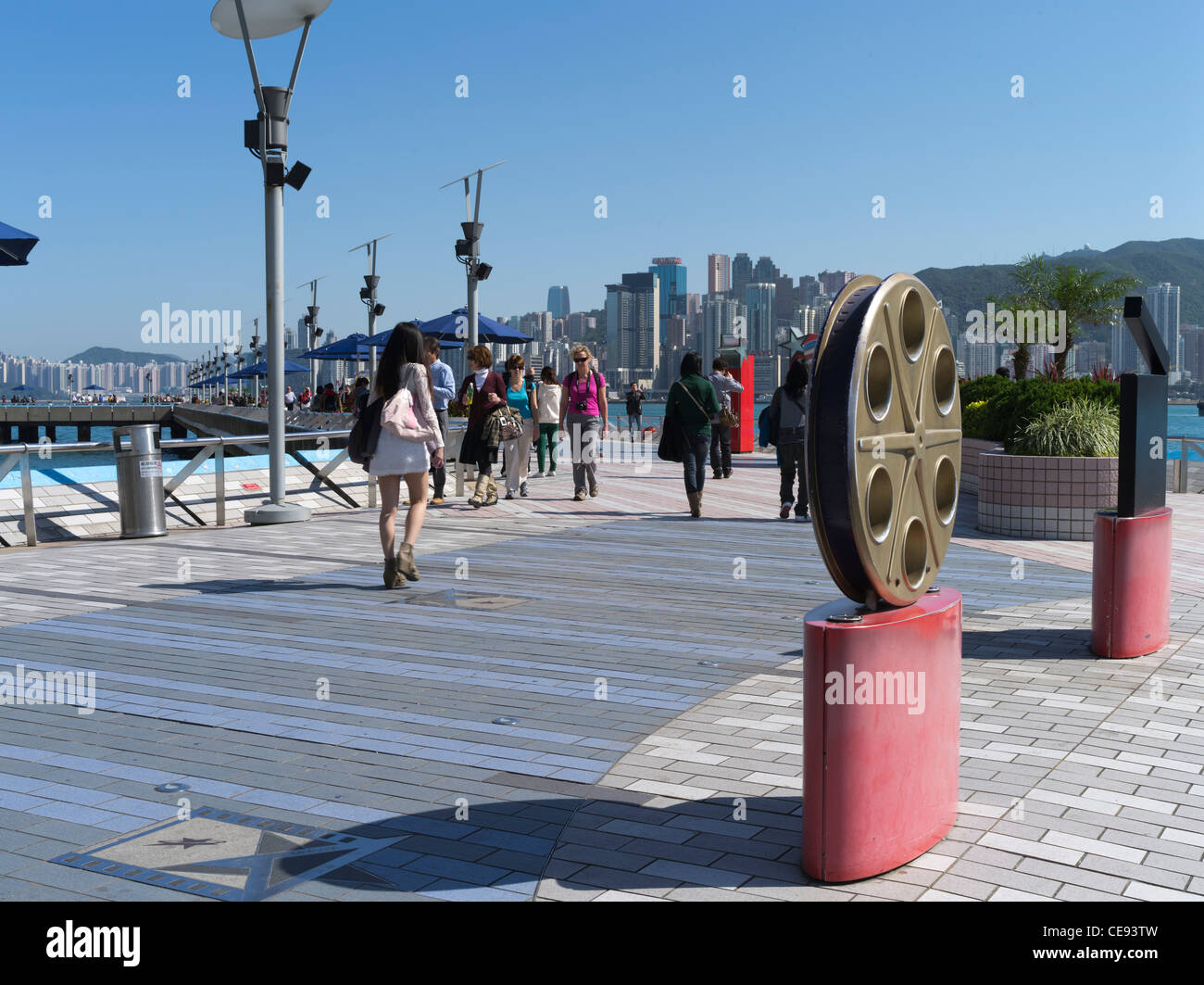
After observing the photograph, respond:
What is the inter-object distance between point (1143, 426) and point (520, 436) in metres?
9.86

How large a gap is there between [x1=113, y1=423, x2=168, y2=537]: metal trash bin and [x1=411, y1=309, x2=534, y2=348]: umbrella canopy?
1284cm

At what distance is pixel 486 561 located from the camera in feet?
33.2

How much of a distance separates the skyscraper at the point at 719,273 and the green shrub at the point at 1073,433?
98.4m

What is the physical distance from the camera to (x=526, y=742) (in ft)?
16.0

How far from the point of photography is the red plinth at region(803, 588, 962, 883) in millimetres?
3369

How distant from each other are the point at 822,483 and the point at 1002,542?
8.90 m

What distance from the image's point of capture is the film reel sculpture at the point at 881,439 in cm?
337

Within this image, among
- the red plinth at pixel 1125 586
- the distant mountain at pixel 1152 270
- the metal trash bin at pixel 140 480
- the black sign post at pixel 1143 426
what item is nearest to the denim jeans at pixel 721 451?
the metal trash bin at pixel 140 480

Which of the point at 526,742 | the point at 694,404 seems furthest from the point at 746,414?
the point at 526,742
